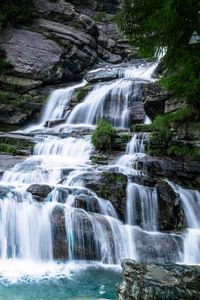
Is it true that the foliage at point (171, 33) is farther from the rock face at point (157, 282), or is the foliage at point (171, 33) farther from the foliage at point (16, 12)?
the foliage at point (16, 12)

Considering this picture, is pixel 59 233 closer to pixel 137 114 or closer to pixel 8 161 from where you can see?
pixel 8 161

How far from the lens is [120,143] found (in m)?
16.2

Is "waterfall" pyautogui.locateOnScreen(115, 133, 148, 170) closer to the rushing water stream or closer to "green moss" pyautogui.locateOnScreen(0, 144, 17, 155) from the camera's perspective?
the rushing water stream

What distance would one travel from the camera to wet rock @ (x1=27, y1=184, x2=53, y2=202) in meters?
11.7

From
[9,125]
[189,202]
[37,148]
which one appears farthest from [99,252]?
[9,125]

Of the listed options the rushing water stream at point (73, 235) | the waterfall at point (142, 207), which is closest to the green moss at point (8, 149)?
the rushing water stream at point (73, 235)

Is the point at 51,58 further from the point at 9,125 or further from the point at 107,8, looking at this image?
the point at 107,8

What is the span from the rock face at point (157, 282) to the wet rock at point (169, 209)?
548 cm

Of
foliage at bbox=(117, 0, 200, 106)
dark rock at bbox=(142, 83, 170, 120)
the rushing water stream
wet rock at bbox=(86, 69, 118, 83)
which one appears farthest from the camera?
wet rock at bbox=(86, 69, 118, 83)

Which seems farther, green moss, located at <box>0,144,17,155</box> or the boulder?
the boulder

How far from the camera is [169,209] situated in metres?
12.4

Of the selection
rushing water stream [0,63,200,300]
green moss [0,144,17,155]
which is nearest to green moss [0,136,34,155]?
green moss [0,144,17,155]

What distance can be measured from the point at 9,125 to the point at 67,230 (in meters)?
12.4

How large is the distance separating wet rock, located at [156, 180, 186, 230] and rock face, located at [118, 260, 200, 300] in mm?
5485
